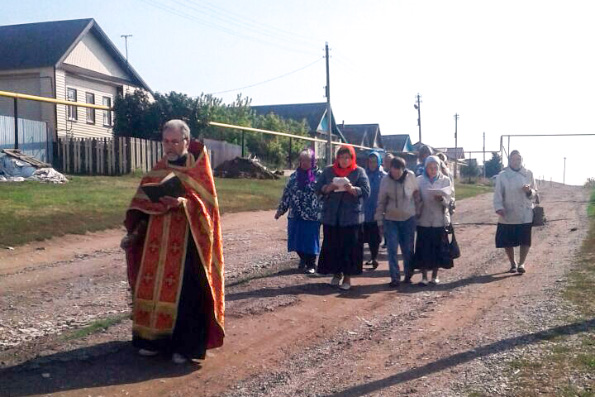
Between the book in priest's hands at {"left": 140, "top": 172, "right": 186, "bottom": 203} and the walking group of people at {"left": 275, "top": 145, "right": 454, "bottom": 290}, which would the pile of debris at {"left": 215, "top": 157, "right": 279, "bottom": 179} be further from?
the book in priest's hands at {"left": 140, "top": 172, "right": 186, "bottom": 203}

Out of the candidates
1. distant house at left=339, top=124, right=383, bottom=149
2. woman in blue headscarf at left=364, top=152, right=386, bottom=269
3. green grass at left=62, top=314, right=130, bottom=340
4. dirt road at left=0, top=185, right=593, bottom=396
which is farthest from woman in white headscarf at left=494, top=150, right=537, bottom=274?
distant house at left=339, top=124, right=383, bottom=149

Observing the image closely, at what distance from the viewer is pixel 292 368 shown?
6316 mm

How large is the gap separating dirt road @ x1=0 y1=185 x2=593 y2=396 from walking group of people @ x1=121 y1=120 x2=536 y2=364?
32cm

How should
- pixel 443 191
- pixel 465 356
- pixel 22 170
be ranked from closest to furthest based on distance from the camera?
pixel 465 356 < pixel 443 191 < pixel 22 170

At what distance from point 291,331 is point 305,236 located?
3554 millimetres

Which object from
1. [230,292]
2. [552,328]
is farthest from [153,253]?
[552,328]

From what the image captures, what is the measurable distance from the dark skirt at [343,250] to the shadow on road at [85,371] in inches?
145

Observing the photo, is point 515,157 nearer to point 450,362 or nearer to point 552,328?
point 552,328

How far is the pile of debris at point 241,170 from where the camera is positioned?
3234cm

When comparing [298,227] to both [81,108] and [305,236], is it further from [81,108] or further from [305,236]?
[81,108]

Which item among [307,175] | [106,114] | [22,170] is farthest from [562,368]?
[106,114]

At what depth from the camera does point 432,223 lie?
10.5 meters

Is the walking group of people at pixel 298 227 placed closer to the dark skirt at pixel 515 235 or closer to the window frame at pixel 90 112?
the dark skirt at pixel 515 235

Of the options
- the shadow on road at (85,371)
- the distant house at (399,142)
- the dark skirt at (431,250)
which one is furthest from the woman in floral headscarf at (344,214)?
the distant house at (399,142)
